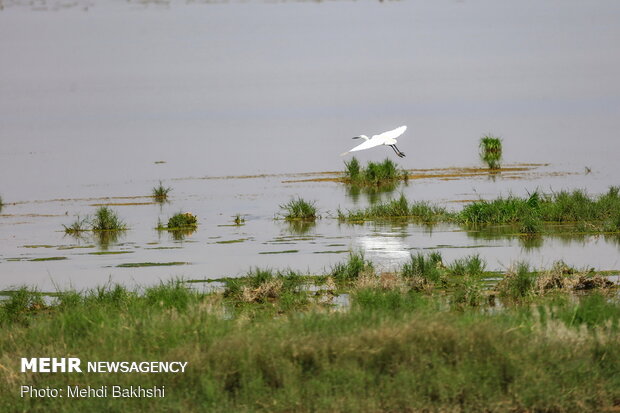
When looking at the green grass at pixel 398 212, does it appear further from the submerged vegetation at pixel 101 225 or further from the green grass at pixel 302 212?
the submerged vegetation at pixel 101 225

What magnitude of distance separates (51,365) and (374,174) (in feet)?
74.1

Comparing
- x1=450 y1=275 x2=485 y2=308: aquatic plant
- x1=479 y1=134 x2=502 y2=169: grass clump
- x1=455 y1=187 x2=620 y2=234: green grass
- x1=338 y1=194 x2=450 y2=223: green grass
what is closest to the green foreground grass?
x1=450 y1=275 x2=485 y2=308: aquatic plant

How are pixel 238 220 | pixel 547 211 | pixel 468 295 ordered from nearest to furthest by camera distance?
pixel 468 295 → pixel 547 211 → pixel 238 220

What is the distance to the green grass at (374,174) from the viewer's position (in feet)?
103

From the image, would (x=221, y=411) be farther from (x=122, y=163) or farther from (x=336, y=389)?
(x=122, y=163)

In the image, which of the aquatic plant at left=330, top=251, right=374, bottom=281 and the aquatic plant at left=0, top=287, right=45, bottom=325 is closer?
the aquatic plant at left=0, top=287, right=45, bottom=325

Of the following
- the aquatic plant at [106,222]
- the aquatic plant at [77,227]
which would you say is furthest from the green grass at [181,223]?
the aquatic plant at [77,227]

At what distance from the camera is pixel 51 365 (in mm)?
9297

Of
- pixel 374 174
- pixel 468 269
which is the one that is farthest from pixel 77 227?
pixel 468 269

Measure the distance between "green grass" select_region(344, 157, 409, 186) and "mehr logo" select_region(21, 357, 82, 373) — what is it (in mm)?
22299

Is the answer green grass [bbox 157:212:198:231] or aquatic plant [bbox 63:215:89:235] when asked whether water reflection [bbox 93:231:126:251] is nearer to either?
aquatic plant [bbox 63:215:89:235]

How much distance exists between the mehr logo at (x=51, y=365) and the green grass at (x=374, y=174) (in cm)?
2230

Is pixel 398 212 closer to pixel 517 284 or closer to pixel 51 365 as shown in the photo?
pixel 517 284

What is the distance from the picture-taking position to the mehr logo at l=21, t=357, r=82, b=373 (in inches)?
362
